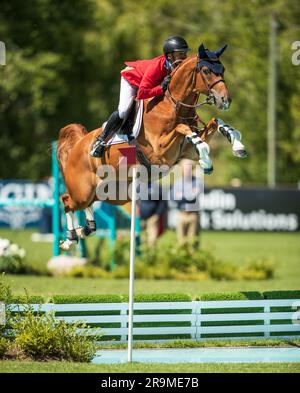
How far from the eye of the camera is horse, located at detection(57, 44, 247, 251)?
9305mm

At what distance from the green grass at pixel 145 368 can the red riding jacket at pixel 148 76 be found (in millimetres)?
3280

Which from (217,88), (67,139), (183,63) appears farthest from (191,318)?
(67,139)

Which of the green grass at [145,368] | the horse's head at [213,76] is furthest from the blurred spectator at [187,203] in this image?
the green grass at [145,368]

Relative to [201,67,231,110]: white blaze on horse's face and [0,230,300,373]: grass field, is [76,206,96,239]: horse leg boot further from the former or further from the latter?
[201,67,231,110]: white blaze on horse's face

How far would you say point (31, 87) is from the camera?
107ft

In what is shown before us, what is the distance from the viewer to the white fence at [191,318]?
935 centimetres

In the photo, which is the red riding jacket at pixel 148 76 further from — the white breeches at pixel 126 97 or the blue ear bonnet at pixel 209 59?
the blue ear bonnet at pixel 209 59

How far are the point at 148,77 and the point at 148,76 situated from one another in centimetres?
1

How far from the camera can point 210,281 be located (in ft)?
49.2

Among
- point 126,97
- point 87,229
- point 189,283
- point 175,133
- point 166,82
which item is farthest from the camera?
point 189,283

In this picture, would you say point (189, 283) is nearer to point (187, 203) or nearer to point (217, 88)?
point (187, 203)

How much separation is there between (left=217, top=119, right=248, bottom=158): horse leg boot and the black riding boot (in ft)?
4.12

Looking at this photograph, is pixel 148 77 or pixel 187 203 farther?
pixel 187 203
